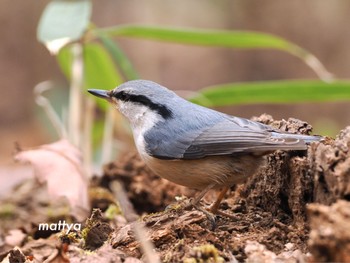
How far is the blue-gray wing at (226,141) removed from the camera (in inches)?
119

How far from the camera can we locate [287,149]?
2.94 m

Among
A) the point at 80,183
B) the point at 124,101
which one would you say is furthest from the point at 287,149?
the point at 80,183

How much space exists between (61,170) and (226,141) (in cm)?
133

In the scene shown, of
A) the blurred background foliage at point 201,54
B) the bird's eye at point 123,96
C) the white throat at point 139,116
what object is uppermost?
the blurred background foliage at point 201,54

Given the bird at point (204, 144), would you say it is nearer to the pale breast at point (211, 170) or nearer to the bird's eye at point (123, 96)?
the pale breast at point (211, 170)

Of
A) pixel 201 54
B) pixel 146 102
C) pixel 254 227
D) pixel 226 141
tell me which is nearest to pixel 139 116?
pixel 146 102

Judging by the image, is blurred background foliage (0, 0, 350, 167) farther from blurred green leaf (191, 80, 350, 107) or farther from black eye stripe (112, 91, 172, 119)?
black eye stripe (112, 91, 172, 119)

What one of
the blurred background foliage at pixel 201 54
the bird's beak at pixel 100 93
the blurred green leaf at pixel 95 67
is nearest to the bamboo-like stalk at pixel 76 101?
the blurred green leaf at pixel 95 67

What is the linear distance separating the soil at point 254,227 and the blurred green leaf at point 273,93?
Answer: 3.48 feet

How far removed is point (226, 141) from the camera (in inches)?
124

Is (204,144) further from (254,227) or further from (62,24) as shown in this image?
(62,24)

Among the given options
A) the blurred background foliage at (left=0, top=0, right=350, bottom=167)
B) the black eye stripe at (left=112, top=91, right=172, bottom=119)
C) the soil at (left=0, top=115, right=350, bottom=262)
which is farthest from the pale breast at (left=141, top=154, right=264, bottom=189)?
the blurred background foliage at (left=0, top=0, right=350, bottom=167)

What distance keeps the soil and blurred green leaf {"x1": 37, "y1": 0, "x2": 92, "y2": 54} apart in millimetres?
1255

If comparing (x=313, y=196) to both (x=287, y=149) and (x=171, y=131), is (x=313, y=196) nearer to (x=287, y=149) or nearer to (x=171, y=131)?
(x=287, y=149)
